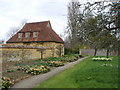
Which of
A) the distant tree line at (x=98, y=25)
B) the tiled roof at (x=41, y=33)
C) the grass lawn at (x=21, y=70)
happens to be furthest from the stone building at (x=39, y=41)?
the distant tree line at (x=98, y=25)

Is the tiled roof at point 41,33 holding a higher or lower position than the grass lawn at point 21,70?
higher

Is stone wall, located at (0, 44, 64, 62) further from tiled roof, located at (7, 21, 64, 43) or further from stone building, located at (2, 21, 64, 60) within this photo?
tiled roof, located at (7, 21, 64, 43)

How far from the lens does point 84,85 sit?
4230 mm

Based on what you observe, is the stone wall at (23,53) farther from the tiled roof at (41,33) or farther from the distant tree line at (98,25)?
the distant tree line at (98,25)

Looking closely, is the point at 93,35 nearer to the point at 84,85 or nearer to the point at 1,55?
the point at 84,85

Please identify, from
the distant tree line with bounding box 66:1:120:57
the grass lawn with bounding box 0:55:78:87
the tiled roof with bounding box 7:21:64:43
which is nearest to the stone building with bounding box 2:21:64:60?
the tiled roof with bounding box 7:21:64:43

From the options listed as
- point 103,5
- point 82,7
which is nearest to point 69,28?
point 82,7

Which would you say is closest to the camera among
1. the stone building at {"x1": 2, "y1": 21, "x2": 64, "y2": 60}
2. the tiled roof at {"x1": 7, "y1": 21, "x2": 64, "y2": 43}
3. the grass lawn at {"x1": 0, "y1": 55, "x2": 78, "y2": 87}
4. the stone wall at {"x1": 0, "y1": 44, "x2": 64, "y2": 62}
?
the grass lawn at {"x1": 0, "y1": 55, "x2": 78, "y2": 87}

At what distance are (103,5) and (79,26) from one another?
1364mm

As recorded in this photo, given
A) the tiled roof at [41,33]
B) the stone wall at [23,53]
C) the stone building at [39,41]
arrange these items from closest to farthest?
1. the stone wall at [23,53]
2. the stone building at [39,41]
3. the tiled roof at [41,33]

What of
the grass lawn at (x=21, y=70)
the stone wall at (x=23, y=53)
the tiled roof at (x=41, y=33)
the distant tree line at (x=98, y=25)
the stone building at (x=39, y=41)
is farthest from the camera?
the tiled roof at (x=41, y=33)

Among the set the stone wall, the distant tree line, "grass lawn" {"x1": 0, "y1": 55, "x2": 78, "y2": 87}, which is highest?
the distant tree line

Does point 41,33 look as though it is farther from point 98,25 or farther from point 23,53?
point 98,25

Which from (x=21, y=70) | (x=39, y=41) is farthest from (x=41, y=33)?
(x=21, y=70)
